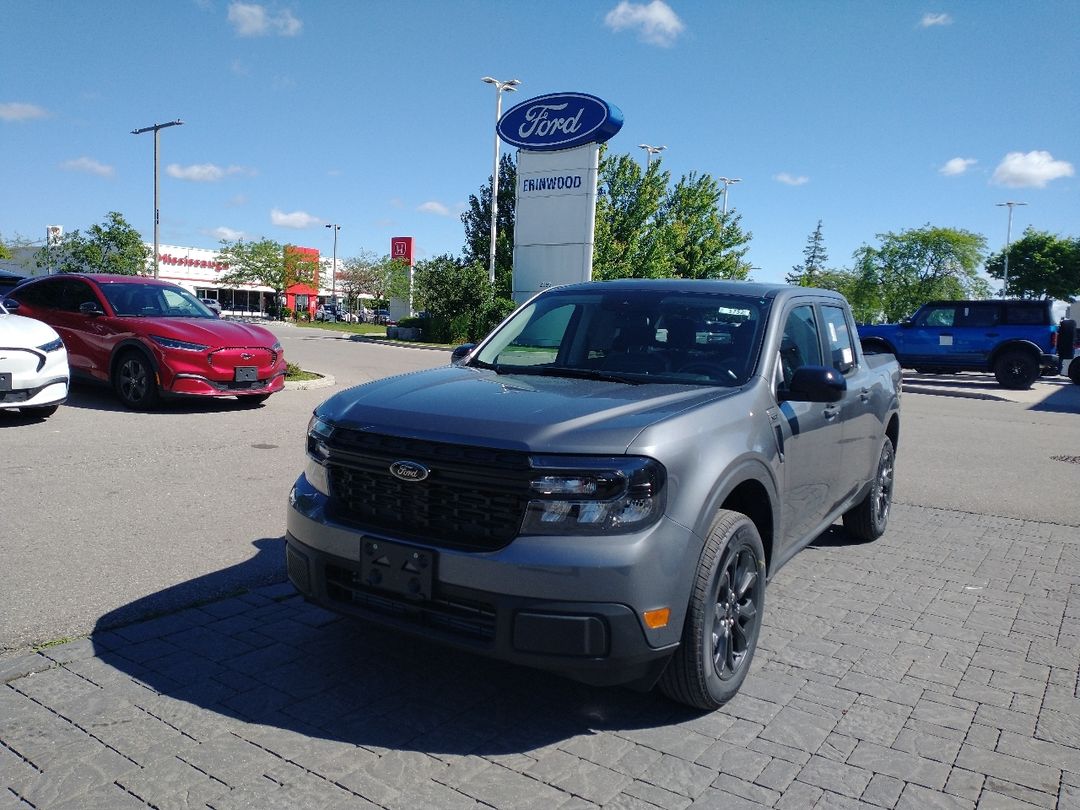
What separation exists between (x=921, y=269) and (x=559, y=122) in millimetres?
63340

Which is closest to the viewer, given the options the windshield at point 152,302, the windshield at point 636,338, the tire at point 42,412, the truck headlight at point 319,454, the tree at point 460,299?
the truck headlight at point 319,454

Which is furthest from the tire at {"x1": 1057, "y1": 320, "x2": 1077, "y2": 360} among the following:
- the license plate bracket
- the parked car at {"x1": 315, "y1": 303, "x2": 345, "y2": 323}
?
the parked car at {"x1": 315, "y1": 303, "x2": 345, "y2": 323}

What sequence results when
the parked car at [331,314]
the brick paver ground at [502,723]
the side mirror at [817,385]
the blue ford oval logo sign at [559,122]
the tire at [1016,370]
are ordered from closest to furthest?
the brick paver ground at [502,723] → the side mirror at [817,385] → the tire at [1016,370] → the blue ford oval logo sign at [559,122] → the parked car at [331,314]

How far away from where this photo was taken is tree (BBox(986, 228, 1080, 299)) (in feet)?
227

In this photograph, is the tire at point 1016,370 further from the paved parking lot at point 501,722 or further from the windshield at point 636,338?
the windshield at point 636,338

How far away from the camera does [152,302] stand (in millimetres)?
11430

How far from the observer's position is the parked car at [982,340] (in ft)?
68.6

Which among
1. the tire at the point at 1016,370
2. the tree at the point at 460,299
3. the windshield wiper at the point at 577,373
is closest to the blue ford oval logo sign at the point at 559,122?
the tree at the point at 460,299

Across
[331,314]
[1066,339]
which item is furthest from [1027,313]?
[331,314]

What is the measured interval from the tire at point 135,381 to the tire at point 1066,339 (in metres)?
20.4

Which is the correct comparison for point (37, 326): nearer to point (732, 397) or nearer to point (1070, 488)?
point (732, 397)

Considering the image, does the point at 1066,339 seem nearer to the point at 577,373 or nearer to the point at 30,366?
the point at 577,373

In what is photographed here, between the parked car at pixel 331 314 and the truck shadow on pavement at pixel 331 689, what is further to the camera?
the parked car at pixel 331 314

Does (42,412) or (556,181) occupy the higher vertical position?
(556,181)
